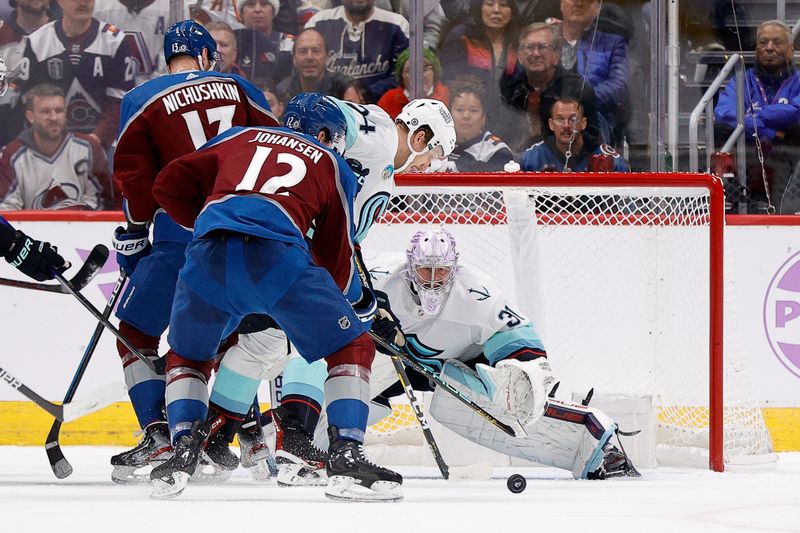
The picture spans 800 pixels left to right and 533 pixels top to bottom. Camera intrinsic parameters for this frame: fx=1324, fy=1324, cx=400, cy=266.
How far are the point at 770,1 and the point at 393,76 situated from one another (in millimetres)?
1506

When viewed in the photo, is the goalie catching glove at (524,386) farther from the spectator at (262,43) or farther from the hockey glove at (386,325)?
the spectator at (262,43)

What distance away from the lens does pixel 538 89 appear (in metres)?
5.09

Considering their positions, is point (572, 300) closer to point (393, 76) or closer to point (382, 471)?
point (393, 76)

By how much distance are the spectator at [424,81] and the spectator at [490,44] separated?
0.09 metres

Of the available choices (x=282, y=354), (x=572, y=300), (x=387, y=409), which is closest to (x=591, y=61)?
(x=572, y=300)

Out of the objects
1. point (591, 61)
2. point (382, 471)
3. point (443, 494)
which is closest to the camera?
point (382, 471)

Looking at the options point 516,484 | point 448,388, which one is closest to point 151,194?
point 448,388

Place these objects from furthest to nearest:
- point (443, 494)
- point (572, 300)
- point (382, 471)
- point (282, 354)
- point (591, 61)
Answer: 1. point (591, 61)
2. point (572, 300)
3. point (282, 354)
4. point (443, 494)
5. point (382, 471)

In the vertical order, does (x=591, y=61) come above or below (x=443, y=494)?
above

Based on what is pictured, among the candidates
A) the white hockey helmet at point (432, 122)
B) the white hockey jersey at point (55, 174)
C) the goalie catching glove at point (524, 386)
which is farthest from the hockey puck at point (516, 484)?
the white hockey jersey at point (55, 174)

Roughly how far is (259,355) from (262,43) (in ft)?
7.03

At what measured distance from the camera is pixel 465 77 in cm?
510

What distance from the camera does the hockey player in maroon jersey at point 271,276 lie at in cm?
275

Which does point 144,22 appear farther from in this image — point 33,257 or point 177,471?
point 177,471
